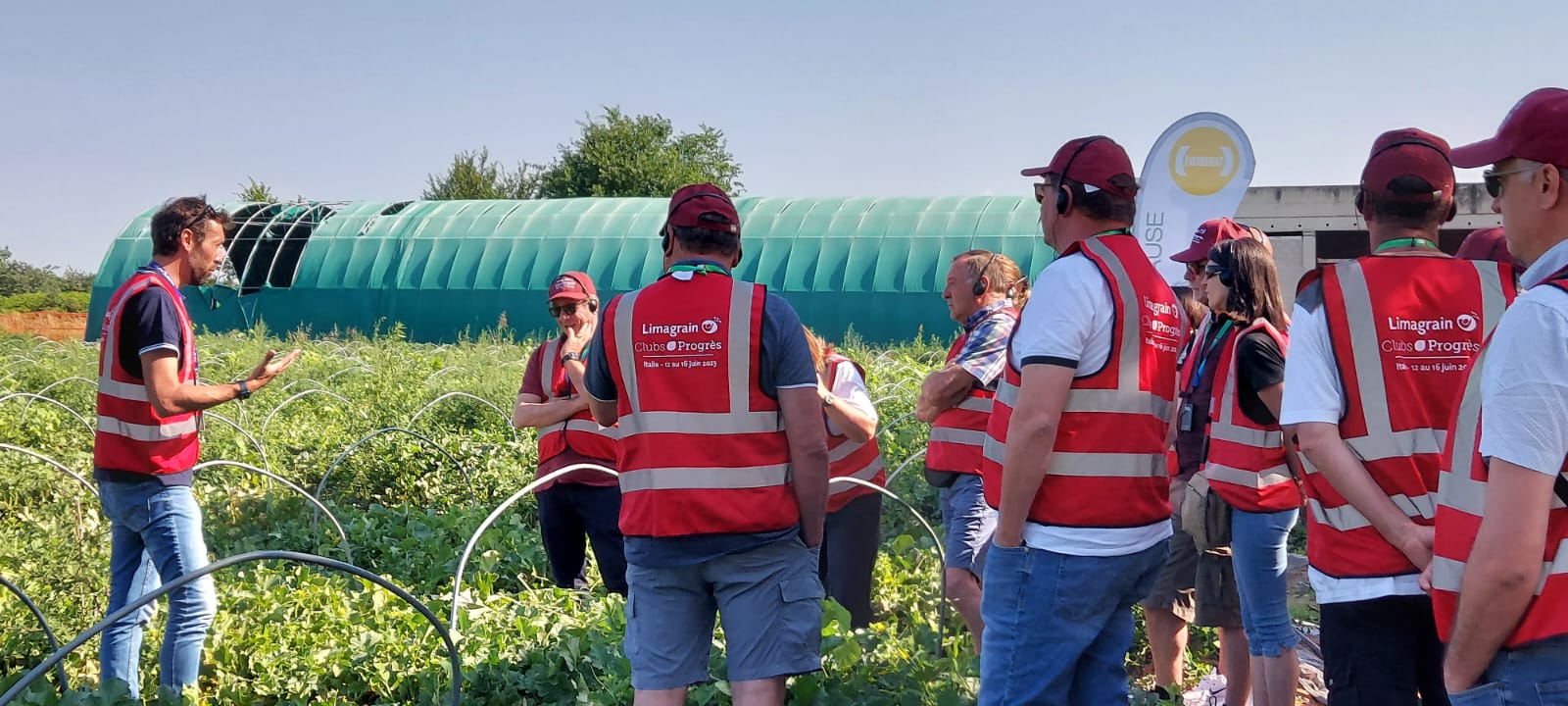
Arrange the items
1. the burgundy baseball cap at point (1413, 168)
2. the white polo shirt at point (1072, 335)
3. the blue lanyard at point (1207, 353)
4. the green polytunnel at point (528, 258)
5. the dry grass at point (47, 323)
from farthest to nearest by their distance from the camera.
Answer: the dry grass at point (47, 323) → the green polytunnel at point (528, 258) → the blue lanyard at point (1207, 353) → the white polo shirt at point (1072, 335) → the burgundy baseball cap at point (1413, 168)

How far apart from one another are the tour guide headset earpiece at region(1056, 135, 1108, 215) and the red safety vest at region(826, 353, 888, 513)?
5.60 ft

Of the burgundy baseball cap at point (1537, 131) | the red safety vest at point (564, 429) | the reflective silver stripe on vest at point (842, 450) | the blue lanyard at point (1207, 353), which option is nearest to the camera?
the burgundy baseball cap at point (1537, 131)

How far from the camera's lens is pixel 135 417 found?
3.84m

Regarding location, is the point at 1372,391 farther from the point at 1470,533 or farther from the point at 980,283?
the point at 980,283

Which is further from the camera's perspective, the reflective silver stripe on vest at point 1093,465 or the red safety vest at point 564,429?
the red safety vest at point 564,429

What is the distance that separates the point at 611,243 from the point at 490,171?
111ft

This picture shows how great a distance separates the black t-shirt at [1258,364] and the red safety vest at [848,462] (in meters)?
1.56

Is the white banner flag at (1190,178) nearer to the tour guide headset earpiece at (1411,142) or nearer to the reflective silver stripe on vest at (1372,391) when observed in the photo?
the tour guide headset earpiece at (1411,142)

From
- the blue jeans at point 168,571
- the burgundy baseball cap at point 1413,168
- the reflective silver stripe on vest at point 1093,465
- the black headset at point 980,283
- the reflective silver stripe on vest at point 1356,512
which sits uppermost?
the burgundy baseball cap at point 1413,168

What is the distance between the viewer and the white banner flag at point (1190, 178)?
7727 millimetres

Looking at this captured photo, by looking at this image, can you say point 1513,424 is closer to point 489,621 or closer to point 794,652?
point 794,652

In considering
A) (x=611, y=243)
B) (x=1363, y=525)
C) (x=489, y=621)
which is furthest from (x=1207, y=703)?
(x=611, y=243)

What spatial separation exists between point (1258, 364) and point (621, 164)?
51.0 metres

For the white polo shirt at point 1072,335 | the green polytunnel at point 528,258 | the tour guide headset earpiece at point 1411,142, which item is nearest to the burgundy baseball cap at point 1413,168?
the tour guide headset earpiece at point 1411,142
